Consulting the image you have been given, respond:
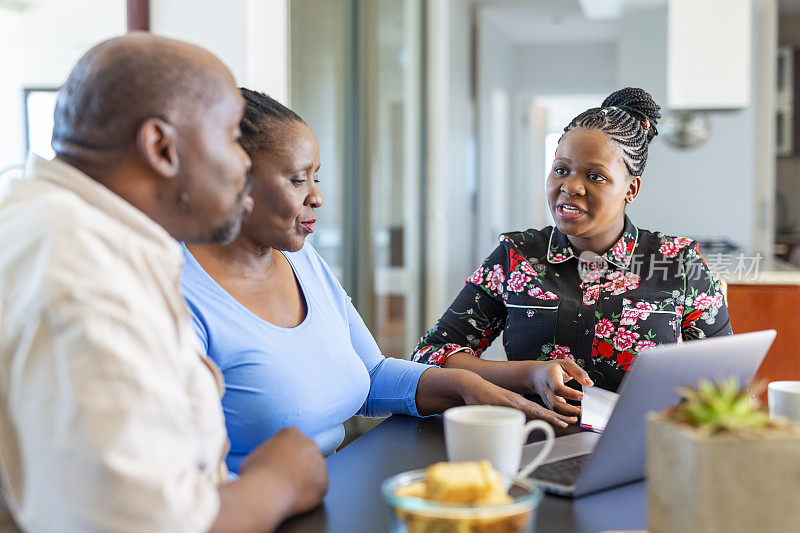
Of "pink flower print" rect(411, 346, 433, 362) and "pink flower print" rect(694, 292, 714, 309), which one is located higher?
"pink flower print" rect(694, 292, 714, 309)

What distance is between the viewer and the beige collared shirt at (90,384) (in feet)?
1.92

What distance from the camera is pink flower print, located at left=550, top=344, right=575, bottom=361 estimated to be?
1657 millimetres

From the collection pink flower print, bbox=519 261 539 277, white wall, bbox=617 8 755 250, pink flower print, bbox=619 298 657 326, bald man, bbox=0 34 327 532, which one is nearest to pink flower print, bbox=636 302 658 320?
pink flower print, bbox=619 298 657 326

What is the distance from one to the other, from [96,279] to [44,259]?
0.05 metres

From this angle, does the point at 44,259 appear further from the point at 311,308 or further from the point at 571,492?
the point at 311,308

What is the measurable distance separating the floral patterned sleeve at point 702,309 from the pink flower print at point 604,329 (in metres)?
0.16

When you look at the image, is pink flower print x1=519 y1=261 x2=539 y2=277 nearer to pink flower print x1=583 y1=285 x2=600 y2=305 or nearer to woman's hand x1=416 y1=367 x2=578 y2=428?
pink flower print x1=583 y1=285 x2=600 y2=305

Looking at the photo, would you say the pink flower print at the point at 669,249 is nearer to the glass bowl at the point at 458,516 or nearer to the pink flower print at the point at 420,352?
the pink flower print at the point at 420,352

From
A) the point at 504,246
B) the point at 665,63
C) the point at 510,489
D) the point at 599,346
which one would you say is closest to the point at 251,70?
the point at 504,246

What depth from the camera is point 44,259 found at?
0.63 meters

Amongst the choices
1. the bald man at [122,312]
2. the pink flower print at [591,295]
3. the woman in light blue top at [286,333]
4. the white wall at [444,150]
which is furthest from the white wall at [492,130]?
the bald man at [122,312]

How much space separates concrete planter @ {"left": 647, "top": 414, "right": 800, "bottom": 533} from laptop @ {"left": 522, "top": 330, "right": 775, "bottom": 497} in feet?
0.56

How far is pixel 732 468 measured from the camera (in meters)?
0.61

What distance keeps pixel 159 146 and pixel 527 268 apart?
1.12 metres
